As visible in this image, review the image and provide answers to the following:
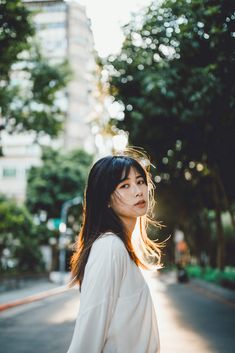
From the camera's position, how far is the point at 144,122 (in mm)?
14289

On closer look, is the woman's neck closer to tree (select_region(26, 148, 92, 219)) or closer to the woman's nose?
the woman's nose

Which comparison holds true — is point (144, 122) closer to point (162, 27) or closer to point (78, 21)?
point (162, 27)

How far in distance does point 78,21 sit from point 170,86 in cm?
4910

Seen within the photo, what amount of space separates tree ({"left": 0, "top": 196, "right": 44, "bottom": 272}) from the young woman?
2126 centimetres

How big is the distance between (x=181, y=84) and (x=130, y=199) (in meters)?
10.9

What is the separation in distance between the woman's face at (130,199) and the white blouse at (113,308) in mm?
210

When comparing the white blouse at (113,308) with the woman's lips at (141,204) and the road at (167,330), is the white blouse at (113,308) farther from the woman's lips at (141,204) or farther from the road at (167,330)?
the road at (167,330)

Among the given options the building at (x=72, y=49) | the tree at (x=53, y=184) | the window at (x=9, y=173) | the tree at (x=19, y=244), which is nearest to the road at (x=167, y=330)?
the tree at (x=19, y=244)

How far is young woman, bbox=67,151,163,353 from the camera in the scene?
1735mm

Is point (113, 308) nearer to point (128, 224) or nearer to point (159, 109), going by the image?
point (128, 224)

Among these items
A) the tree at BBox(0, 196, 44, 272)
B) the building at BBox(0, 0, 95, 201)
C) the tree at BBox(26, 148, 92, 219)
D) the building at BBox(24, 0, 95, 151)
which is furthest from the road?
the building at BBox(24, 0, 95, 151)

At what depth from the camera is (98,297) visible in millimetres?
1743

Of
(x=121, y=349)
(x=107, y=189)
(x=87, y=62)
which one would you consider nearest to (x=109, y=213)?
(x=107, y=189)

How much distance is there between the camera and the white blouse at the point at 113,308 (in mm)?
1721
